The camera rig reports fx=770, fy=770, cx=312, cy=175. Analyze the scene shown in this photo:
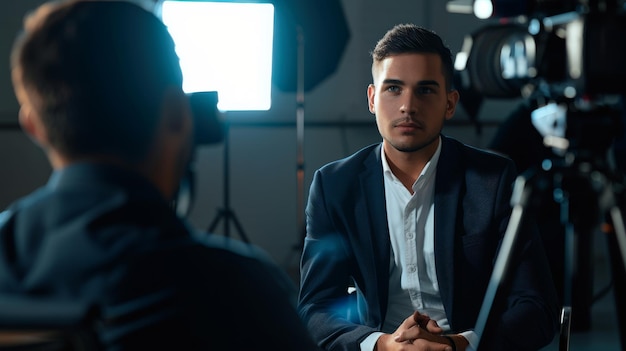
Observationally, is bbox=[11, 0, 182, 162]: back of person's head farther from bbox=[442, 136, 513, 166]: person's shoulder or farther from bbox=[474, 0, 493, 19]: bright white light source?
bbox=[442, 136, 513, 166]: person's shoulder

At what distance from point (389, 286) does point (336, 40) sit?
12.1 ft

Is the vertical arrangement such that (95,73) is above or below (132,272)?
above

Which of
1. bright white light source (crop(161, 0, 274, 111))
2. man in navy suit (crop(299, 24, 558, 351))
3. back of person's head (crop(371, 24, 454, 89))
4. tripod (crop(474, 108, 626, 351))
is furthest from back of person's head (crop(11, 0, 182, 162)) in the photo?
bright white light source (crop(161, 0, 274, 111))

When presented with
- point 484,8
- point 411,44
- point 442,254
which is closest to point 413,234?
point 442,254

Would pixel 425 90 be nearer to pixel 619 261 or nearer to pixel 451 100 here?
pixel 451 100

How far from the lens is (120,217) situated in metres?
0.74

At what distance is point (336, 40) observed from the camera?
5293 mm

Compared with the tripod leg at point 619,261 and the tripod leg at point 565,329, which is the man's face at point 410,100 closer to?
the tripod leg at point 565,329

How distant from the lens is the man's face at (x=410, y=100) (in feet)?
6.05

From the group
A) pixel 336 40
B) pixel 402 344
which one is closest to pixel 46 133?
pixel 402 344

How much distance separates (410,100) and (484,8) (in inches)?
24.3

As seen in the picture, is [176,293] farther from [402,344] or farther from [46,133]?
[402,344]

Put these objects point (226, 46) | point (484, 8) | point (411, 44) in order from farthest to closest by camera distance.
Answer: point (226, 46) < point (411, 44) < point (484, 8)

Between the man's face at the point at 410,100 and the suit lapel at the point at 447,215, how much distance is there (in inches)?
2.7
